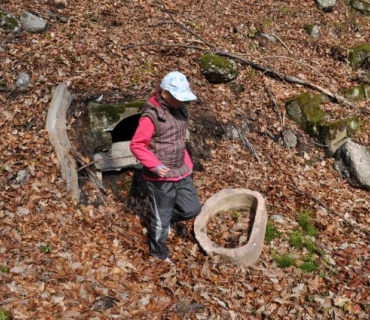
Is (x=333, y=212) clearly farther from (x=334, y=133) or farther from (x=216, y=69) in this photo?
(x=216, y=69)

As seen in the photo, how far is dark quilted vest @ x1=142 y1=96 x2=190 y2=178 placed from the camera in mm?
4301

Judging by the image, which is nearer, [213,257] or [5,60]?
[213,257]

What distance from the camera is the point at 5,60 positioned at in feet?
22.6

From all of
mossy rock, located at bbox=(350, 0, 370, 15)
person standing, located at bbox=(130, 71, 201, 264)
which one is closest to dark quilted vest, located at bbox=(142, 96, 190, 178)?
person standing, located at bbox=(130, 71, 201, 264)

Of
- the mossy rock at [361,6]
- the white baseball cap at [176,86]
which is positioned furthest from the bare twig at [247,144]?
the mossy rock at [361,6]

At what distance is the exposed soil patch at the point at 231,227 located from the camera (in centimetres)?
557

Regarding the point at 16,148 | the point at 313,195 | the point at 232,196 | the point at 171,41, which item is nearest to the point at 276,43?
the point at 171,41

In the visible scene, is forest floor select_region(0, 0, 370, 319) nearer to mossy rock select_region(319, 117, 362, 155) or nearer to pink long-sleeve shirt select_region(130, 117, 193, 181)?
mossy rock select_region(319, 117, 362, 155)

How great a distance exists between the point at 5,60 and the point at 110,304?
479 centimetres

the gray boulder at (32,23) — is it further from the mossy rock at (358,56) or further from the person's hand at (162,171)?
the mossy rock at (358,56)

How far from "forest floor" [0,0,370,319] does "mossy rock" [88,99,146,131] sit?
34 centimetres

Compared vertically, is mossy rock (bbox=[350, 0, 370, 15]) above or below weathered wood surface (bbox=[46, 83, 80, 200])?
above

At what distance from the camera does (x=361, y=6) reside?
38.8 ft

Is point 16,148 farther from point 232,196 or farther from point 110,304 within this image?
point 232,196
